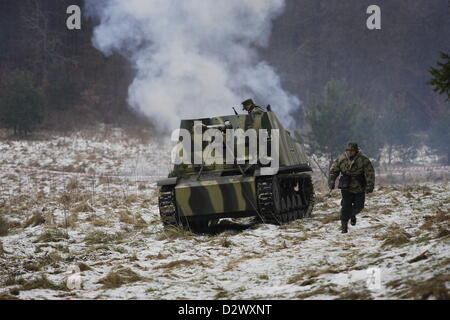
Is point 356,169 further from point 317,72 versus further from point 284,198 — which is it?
point 317,72

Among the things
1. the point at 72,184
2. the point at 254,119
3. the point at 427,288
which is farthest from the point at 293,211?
the point at 72,184

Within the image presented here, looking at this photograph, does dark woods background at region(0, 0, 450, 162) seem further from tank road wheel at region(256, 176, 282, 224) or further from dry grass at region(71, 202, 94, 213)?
dry grass at region(71, 202, 94, 213)

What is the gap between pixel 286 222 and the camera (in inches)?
487

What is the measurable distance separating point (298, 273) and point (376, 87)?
6404 cm

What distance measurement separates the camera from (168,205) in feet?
37.7

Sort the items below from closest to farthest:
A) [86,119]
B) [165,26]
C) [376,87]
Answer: [165,26], [86,119], [376,87]

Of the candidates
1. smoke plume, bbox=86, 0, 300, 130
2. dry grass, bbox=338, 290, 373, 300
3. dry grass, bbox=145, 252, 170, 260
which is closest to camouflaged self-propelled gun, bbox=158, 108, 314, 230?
dry grass, bbox=145, 252, 170, 260

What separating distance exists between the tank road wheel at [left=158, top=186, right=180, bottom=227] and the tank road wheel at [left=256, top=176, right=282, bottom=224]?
159 centimetres

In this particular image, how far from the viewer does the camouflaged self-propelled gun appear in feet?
36.9

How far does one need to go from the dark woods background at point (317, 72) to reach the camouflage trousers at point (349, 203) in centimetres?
1692

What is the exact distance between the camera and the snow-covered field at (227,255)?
600 centimetres

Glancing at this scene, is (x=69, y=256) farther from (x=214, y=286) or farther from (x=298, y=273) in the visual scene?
(x=298, y=273)

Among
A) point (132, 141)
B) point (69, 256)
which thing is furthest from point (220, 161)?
point (132, 141)

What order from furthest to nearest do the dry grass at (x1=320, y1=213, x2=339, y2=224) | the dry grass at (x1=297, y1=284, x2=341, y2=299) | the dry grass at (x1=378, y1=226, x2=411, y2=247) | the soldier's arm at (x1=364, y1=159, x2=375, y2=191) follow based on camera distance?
the dry grass at (x1=320, y1=213, x2=339, y2=224) → the soldier's arm at (x1=364, y1=159, x2=375, y2=191) → the dry grass at (x1=378, y1=226, x2=411, y2=247) → the dry grass at (x1=297, y1=284, x2=341, y2=299)
